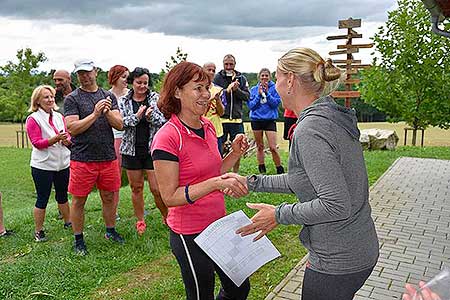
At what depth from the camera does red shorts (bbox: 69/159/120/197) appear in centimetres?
448

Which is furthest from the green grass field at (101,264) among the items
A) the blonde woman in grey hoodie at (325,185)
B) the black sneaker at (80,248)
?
the blonde woman in grey hoodie at (325,185)

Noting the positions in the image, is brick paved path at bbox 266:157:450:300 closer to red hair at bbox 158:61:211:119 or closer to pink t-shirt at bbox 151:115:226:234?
pink t-shirt at bbox 151:115:226:234

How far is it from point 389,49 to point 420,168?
6591 millimetres

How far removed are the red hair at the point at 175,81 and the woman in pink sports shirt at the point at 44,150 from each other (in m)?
2.74

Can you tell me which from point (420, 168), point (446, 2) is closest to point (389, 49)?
point (420, 168)

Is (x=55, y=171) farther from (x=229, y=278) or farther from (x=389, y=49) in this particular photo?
(x=389, y=49)

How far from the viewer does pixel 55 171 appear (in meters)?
5.15

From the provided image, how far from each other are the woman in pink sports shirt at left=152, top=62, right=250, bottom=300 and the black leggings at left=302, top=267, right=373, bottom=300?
1.85ft

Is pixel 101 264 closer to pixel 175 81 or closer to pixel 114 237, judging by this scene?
pixel 114 237

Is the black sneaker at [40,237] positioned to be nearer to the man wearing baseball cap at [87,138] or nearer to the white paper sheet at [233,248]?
the man wearing baseball cap at [87,138]

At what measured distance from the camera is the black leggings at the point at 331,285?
186 cm

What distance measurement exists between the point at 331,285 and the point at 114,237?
11.6ft

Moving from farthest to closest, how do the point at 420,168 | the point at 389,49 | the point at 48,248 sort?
the point at 389,49
the point at 420,168
the point at 48,248

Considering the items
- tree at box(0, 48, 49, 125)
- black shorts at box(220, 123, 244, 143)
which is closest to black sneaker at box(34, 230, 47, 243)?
black shorts at box(220, 123, 244, 143)
